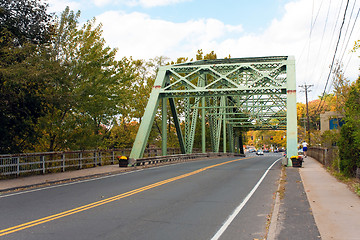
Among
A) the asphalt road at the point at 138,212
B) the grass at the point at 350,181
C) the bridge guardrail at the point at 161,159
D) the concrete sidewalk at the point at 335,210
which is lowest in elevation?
the asphalt road at the point at 138,212

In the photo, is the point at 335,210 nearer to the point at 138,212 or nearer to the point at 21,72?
the point at 138,212

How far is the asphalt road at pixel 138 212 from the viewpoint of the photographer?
22.6ft

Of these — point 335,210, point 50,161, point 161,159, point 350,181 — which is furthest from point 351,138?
point 161,159

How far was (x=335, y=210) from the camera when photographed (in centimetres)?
884

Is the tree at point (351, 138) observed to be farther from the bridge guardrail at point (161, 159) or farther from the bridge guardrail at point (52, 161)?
the bridge guardrail at point (52, 161)

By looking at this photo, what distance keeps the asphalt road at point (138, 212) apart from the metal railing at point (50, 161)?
11.1 ft

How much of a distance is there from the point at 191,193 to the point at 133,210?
3.41 m

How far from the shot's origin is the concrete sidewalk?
6.70m

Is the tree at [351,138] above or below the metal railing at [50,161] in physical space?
above

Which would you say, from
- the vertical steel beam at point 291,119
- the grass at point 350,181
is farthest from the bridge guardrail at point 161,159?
the grass at point 350,181

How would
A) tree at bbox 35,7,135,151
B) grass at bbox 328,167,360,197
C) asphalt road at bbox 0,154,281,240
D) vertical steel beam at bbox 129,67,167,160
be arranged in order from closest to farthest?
asphalt road at bbox 0,154,281,240
grass at bbox 328,167,360,197
tree at bbox 35,7,135,151
vertical steel beam at bbox 129,67,167,160

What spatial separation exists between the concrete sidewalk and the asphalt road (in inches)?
49.7

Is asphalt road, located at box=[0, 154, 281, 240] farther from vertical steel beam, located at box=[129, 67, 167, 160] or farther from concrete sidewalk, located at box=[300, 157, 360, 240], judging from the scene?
vertical steel beam, located at box=[129, 67, 167, 160]

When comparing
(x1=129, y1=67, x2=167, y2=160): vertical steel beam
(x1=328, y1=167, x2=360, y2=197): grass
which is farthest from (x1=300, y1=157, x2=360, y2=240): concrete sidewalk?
(x1=129, y1=67, x2=167, y2=160): vertical steel beam
